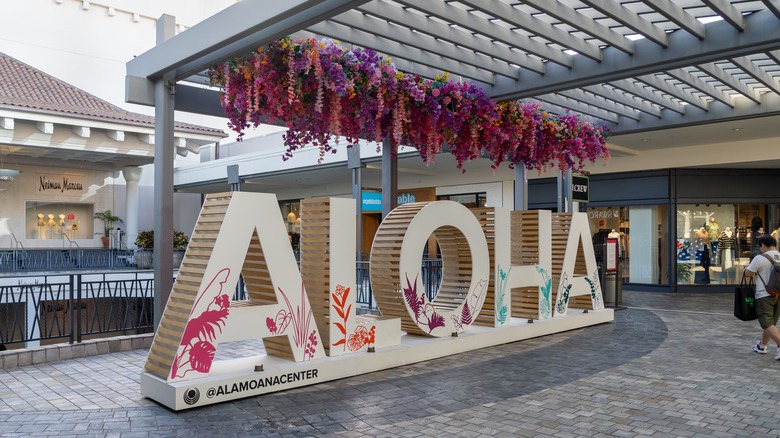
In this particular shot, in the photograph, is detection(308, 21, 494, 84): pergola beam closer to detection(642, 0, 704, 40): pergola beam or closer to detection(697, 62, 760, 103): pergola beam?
detection(642, 0, 704, 40): pergola beam

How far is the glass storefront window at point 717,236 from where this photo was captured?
53.0 ft

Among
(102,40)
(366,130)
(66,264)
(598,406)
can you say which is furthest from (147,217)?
(598,406)

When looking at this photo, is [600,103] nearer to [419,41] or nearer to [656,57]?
[656,57]

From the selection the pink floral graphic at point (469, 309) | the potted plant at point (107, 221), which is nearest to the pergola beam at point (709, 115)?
the pink floral graphic at point (469, 309)

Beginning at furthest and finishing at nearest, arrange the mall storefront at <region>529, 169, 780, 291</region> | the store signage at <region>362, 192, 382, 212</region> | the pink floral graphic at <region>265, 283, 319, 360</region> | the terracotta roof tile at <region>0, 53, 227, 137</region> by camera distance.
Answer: the mall storefront at <region>529, 169, 780, 291</region>
the terracotta roof tile at <region>0, 53, 227, 137</region>
the store signage at <region>362, 192, 382, 212</region>
the pink floral graphic at <region>265, 283, 319, 360</region>

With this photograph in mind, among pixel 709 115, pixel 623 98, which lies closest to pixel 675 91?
pixel 623 98

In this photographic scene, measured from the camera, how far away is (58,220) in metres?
20.5

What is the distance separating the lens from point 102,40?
76.9ft

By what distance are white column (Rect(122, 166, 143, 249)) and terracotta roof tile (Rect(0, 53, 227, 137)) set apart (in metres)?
2.24

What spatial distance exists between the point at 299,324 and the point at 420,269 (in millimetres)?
1832

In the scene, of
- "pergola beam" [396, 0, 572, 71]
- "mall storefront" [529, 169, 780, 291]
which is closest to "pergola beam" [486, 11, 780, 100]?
"pergola beam" [396, 0, 572, 71]

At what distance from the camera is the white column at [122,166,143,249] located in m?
19.4

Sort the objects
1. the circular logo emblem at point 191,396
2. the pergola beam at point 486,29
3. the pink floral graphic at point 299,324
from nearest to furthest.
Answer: the circular logo emblem at point 191,396, the pink floral graphic at point 299,324, the pergola beam at point 486,29

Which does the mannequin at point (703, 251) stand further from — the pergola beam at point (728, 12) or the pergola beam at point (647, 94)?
the pergola beam at point (728, 12)
